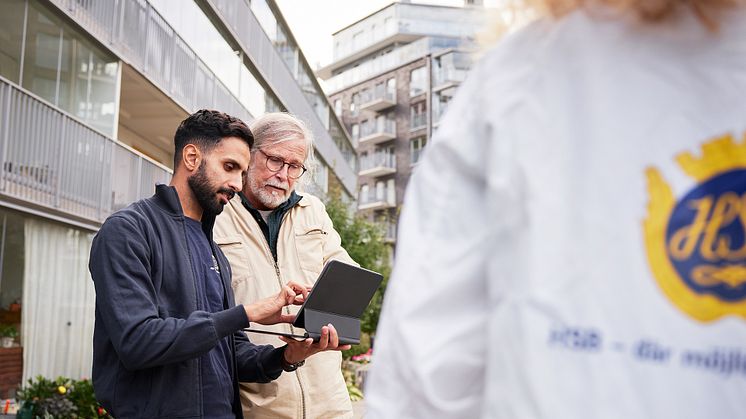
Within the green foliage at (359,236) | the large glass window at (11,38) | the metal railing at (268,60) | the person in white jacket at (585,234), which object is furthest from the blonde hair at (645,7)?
the green foliage at (359,236)

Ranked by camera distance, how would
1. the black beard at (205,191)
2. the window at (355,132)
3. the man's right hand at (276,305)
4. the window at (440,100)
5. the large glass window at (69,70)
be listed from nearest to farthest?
the man's right hand at (276,305), the black beard at (205,191), the large glass window at (69,70), the window at (440,100), the window at (355,132)

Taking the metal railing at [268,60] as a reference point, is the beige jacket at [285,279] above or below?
below

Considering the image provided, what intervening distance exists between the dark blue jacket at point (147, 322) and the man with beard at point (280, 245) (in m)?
0.57

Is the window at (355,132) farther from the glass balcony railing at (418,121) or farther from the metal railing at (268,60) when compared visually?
the metal railing at (268,60)

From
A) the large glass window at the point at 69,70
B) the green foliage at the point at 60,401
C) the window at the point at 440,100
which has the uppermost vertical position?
the window at the point at 440,100

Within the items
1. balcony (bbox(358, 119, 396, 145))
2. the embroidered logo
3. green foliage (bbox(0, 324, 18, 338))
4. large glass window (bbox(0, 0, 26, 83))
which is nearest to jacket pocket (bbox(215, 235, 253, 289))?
the embroidered logo

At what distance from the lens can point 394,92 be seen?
2562 inches

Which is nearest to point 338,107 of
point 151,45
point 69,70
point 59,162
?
point 151,45

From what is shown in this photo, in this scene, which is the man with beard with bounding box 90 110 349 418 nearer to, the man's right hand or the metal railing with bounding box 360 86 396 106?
the man's right hand

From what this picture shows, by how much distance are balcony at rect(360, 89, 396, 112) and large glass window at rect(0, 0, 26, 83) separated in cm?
5256

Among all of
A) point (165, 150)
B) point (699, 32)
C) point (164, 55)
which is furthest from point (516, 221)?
point (165, 150)

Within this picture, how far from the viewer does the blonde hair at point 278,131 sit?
375 centimetres

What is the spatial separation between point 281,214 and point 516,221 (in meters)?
2.45

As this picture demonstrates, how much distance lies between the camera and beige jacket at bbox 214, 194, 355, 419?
131 inches
